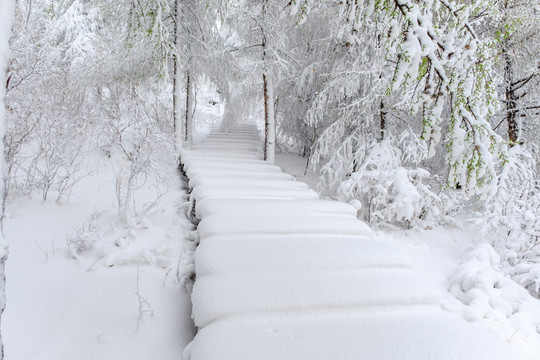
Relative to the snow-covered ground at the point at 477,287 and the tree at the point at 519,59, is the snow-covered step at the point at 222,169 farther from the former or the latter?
the tree at the point at 519,59

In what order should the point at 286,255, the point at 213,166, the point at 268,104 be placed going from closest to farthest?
the point at 286,255 < the point at 213,166 < the point at 268,104

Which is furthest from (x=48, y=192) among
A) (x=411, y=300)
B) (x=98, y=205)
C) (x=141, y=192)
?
(x=411, y=300)

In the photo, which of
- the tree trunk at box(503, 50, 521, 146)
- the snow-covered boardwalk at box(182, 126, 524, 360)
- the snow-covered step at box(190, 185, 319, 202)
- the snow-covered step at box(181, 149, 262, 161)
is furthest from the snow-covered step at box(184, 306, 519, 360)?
the tree trunk at box(503, 50, 521, 146)

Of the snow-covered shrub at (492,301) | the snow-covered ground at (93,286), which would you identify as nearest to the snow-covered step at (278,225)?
the snow-covered ground at (93,286)

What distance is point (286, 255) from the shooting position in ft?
10.4

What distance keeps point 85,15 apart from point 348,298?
14.4 m

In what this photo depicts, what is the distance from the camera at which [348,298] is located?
8.69 ft

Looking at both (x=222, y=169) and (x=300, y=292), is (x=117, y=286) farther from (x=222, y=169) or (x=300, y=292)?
(x=222, y=169)

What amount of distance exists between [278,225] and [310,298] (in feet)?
4.47

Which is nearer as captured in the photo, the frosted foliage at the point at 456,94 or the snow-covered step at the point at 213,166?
the frosted foliage at the point at 456,94

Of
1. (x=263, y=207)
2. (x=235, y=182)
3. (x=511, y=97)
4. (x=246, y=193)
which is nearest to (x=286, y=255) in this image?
(x=263, y=207)

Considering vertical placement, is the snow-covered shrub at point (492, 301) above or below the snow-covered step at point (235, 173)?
below

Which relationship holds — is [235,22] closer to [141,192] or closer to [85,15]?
[141,192]

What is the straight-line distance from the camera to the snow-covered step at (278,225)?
3711 millimetres
